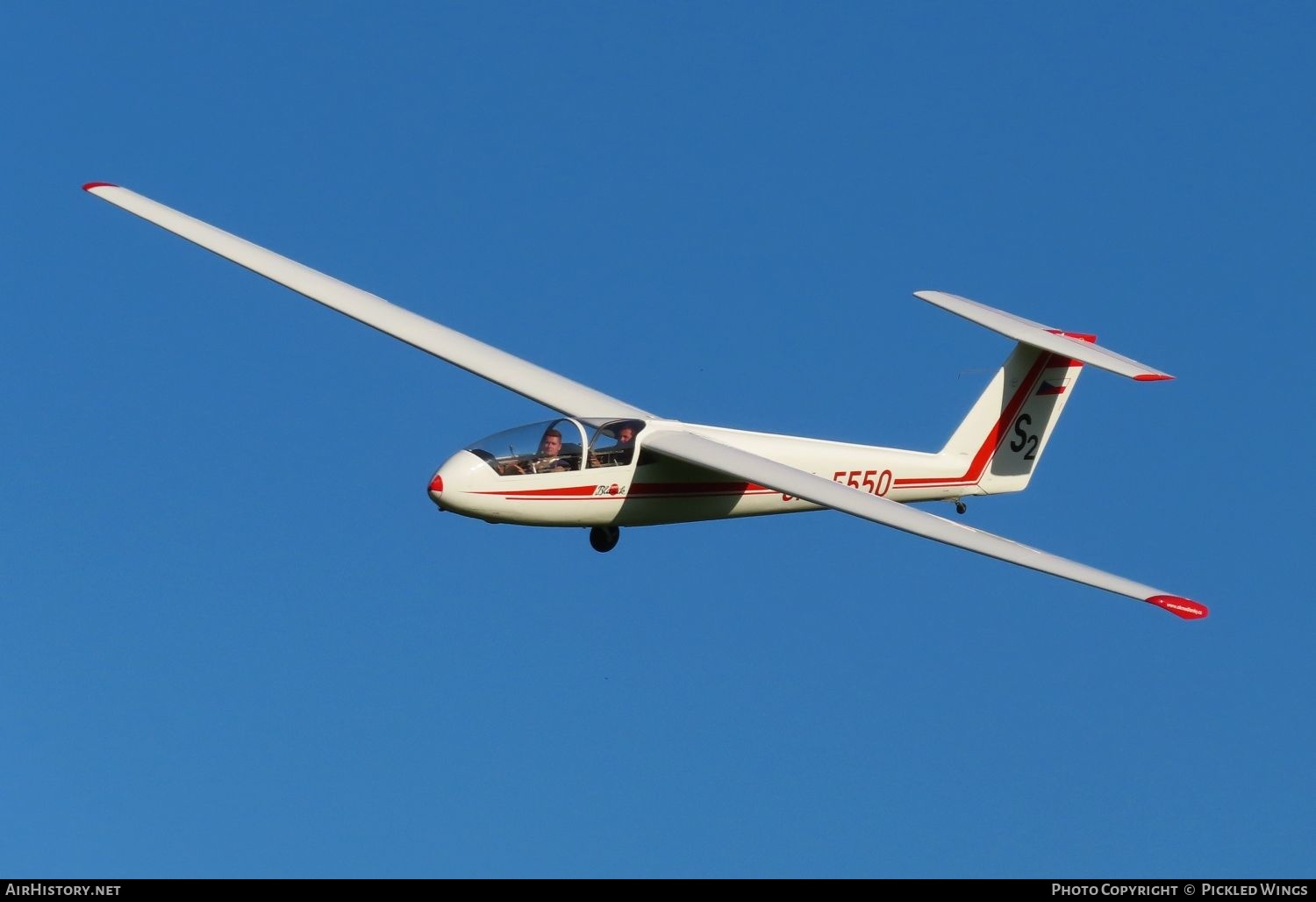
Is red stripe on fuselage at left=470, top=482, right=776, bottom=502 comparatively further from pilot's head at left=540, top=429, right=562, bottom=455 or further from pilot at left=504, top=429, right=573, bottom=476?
pilot's head at left=540, top=429, right=562, bottom=455

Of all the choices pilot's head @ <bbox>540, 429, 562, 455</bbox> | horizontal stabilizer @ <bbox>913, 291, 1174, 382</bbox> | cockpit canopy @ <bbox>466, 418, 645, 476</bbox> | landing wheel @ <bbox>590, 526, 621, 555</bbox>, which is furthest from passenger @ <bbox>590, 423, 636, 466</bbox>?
horizontal stabilizer @ <bbox>913, 291, 1174, 382</bbox>

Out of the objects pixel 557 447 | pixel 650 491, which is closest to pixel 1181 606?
pixel 650 491

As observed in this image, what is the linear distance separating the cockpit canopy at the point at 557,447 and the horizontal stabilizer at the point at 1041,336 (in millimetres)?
7161

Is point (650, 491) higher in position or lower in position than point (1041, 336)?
lower

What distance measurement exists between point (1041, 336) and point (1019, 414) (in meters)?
1.31

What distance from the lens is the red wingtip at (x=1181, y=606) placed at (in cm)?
2130

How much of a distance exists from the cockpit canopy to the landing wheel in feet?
3.81

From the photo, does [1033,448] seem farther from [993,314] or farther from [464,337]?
[464,337]

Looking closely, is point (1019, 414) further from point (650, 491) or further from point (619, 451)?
point (619, 451)

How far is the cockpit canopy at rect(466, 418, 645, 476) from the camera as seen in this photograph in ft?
78.5

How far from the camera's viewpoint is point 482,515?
78.0 feet

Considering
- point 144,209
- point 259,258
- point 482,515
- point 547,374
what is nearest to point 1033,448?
point 547,374

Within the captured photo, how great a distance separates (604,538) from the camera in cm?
2520

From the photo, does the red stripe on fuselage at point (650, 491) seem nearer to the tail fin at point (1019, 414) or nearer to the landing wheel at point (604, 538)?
the landing wheel at point (604, 538)
